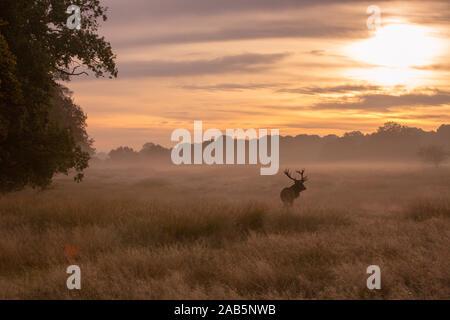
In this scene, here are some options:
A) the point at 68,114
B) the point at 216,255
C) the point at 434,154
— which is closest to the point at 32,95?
the point at 216,255

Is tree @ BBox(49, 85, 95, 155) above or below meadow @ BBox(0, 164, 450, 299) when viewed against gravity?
above

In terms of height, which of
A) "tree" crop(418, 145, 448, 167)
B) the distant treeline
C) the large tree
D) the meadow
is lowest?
the meadow

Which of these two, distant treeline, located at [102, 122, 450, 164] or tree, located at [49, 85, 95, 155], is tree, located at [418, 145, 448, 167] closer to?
distant treeline, located at [102, 122, 450, 164]

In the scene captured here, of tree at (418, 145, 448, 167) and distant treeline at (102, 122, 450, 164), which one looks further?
distant treeline at (102, 122, 450, 164)

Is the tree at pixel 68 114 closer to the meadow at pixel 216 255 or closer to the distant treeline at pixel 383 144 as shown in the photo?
the meadow at pixel 216 255

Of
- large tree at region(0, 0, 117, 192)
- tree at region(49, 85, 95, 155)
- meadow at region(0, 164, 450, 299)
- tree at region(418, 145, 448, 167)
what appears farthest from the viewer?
tree at region(418, 145, 448, 167)

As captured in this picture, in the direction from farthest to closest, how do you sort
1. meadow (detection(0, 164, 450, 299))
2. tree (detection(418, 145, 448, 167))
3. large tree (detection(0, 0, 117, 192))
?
1. tree (detection(418, 145, 448, 167))
2. large tree (detection(0, 0, 117, 192))
3. meadow (detection(0, 164, 450, 299))

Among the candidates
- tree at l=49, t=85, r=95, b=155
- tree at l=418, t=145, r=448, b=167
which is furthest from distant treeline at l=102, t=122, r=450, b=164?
tree at l=49, t=85, r=95, b=155

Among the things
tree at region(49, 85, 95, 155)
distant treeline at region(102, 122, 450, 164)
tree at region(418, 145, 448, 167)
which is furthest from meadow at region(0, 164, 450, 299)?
distant treeline at region(102, 122, 450, 164)

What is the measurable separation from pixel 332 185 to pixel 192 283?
105 ft

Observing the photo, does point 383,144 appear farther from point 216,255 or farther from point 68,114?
point 216,255

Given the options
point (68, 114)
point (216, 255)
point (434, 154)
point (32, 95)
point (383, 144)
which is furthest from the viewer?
point (383, 144)

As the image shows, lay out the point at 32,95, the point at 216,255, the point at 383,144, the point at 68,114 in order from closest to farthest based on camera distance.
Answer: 1. the point at 216,255
2. the point at 32,95
3. the point at 68,114
4. the point at 383,144
